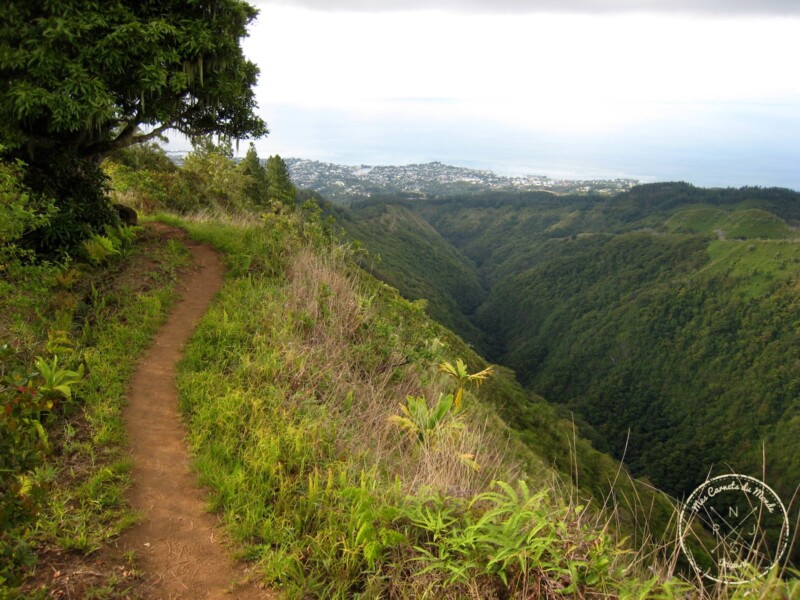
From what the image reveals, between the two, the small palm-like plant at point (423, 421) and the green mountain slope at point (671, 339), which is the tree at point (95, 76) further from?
the green mountain slope at point (671, 339)

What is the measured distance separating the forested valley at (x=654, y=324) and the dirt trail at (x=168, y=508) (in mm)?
34041

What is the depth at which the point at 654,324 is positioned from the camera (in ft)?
297

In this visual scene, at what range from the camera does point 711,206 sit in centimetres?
15875

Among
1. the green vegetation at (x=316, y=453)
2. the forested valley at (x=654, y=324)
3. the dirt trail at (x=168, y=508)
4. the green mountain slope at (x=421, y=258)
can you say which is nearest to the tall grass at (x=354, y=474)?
the green vegetation at (x=316, y=453)

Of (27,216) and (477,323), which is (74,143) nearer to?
(27,216)

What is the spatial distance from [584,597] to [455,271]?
128465mm

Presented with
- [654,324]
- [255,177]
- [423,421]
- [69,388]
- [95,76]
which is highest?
[255,177]

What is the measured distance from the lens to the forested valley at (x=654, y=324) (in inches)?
2539

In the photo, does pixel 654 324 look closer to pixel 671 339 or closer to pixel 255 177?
pixel 671 339

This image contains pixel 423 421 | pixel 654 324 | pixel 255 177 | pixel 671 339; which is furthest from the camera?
pixel 654 324

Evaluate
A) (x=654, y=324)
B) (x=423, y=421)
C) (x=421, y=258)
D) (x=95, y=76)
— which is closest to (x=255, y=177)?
(x=95, y=76)

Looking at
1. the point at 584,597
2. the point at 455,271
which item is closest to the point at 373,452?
the point at 584,597

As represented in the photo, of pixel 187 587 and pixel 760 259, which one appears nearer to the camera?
pixel 187 587

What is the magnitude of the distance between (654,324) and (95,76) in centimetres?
10030
